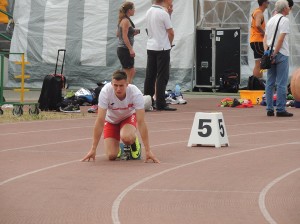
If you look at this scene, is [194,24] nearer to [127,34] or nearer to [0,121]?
[127,34]

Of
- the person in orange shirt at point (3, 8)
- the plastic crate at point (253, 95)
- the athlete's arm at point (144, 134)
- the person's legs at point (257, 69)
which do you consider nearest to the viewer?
the athlete's arm at point (144, 134)

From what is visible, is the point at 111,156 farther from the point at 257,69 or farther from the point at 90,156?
the point at 257,69

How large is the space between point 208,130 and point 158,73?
715cm

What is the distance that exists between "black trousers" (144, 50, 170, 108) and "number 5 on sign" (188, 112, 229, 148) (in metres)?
6.81

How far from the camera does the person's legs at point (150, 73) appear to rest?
2159cm

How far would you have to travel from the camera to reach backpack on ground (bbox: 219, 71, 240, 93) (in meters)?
29.1

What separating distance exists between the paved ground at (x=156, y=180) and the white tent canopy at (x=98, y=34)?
41.2ft

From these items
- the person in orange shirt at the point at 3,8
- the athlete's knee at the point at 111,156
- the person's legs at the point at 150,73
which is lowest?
the athlete's knee at the point at 111,156

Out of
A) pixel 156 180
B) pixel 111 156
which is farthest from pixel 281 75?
pixel 156 180

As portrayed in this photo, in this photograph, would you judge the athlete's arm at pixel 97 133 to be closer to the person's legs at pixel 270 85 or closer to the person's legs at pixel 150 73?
the person's legs at pixel 270 85

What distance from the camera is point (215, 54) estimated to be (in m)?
29.5

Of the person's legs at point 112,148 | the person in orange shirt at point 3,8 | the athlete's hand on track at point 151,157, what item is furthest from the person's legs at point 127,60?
the person in orange shirt at point 3,8

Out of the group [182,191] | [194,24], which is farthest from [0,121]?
[194,24]

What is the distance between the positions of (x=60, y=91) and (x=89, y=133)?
5.37m
